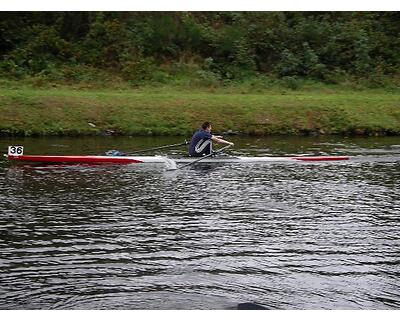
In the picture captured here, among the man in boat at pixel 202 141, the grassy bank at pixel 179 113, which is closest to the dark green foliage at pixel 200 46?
the grassy bank at pixel 179 113

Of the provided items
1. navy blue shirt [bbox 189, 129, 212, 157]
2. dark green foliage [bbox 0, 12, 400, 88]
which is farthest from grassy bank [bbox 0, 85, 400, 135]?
navy blue shirt [bbox 189, 129, 212, 157]

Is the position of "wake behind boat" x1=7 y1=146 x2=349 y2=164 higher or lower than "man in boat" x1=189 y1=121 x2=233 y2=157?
lower

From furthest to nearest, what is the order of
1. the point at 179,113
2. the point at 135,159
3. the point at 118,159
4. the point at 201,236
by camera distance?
1. the point at 179,113
2. the point at 135,159
3. the point at 118,159
4. the point at 201,236

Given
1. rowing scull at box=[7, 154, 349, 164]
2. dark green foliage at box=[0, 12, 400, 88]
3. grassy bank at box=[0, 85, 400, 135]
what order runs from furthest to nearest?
dark green foliage at box=[0, 12, 400, 88], grassy bank at box=[0, 85, 400, 135], rowing scull at box=[7, 154, 349, 164]

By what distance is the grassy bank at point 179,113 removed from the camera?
3597cm

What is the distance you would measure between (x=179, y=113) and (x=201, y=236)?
21.8 metres

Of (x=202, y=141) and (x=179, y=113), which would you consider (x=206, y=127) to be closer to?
(x=202, y=141)

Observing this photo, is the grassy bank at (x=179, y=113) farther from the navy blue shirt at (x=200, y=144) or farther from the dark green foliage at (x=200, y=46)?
the navy blue shirt at (x=200, y=144)

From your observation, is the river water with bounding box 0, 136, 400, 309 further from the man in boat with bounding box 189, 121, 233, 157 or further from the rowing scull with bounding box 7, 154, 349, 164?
the man in boat with bounding box 189, 121, 233, 157

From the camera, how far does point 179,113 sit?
38.0 metres

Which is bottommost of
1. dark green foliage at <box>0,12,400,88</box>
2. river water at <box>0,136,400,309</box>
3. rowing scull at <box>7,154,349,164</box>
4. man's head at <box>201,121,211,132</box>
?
river water at <box>0,136,400,309</box>

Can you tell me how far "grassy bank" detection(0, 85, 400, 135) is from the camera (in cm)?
3597

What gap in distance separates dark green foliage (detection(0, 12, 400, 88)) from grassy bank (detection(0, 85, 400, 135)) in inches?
207

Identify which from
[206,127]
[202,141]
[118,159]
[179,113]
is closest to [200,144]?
[202,141]
